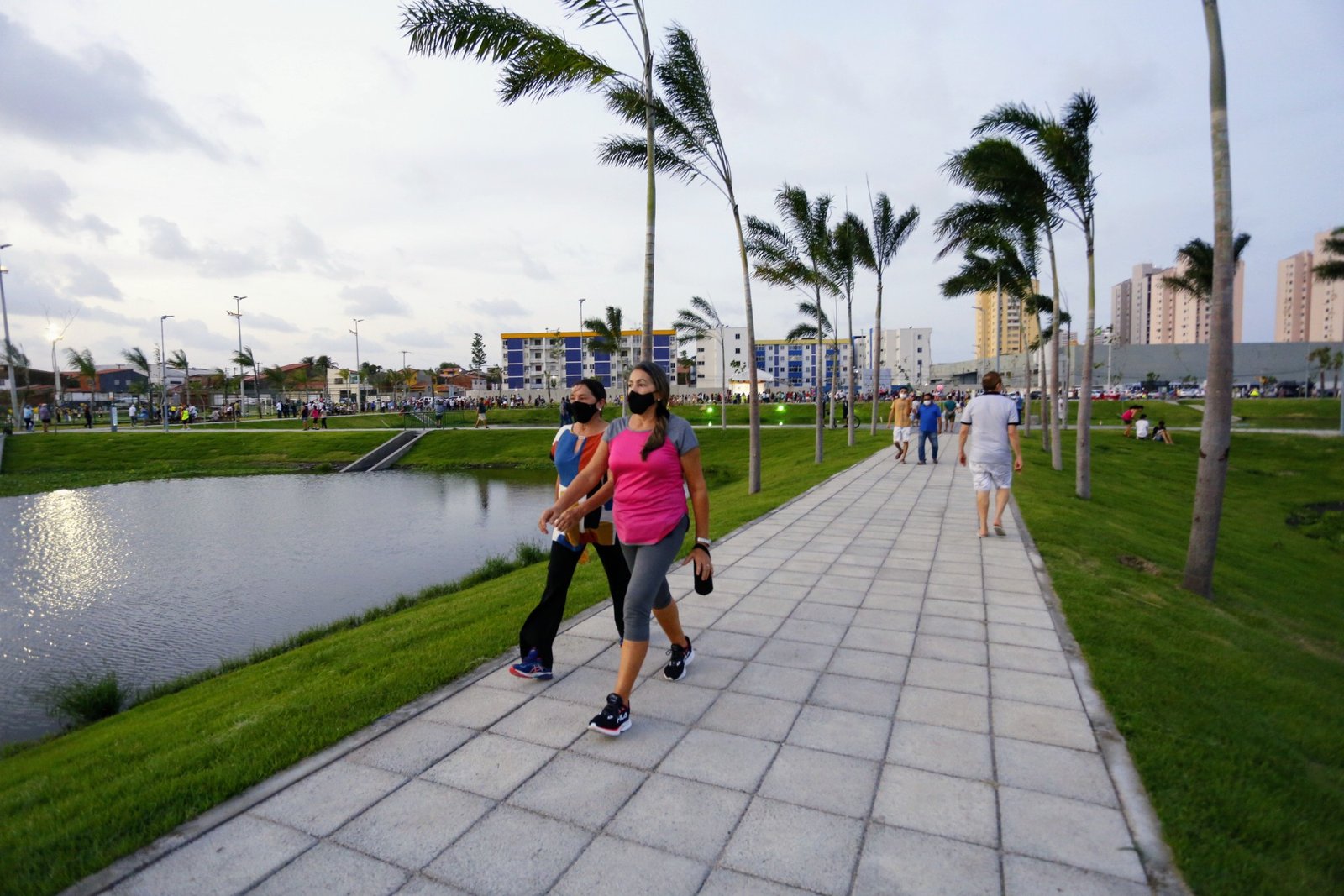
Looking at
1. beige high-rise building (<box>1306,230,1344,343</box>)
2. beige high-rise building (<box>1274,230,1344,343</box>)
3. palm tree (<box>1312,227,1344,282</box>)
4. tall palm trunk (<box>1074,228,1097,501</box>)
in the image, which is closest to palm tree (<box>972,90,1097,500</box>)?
A: tall palm trunk (<box>1074,228,1097,501</box>)

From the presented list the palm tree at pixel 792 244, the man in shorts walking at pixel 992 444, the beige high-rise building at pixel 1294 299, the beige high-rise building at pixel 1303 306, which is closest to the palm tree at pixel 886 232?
the palm tree at pixel 792 244

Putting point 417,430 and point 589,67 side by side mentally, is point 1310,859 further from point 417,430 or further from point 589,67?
point 417,430

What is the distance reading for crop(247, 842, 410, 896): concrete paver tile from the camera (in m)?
2.35

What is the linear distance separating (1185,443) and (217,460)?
36981 millimetres

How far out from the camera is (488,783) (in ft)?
9.84

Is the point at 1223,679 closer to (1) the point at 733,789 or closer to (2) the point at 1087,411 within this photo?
(1) the point at 733,789

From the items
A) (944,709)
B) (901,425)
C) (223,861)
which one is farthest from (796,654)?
(901,425)

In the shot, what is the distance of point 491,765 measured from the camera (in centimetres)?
314

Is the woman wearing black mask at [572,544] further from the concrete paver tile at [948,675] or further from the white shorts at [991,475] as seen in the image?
the white shorts at [991,475]

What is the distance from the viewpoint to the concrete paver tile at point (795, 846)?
7.88 feet

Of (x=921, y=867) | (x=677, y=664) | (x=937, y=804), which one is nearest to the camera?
(x=921, y=867)

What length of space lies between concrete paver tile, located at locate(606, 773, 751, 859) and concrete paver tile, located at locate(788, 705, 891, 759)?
1.96ft

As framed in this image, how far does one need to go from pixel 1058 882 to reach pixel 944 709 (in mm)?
1345

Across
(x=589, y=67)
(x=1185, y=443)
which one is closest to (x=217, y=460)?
(x=589, y=67)
